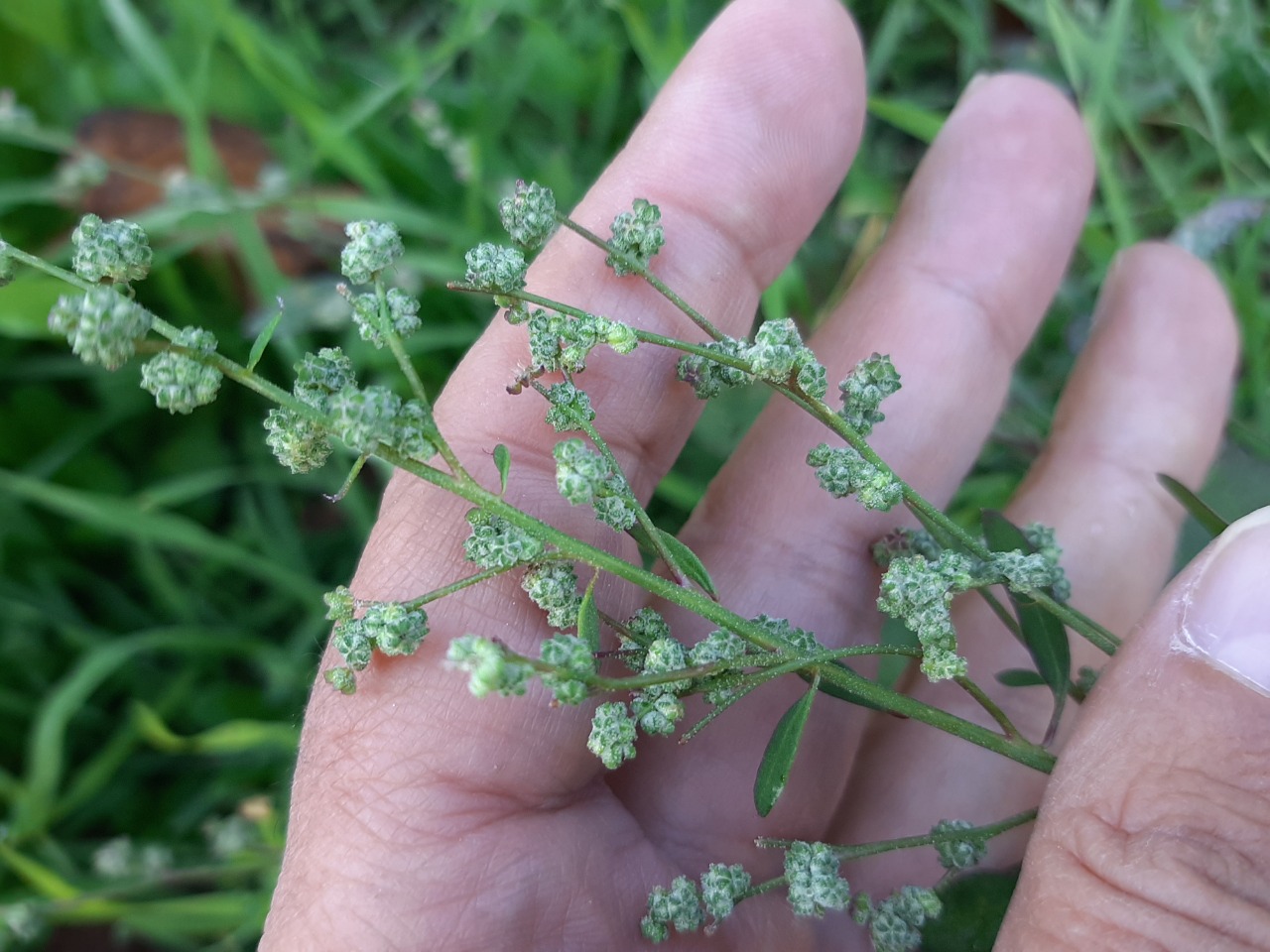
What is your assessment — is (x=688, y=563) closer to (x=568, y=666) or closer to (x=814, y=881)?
(x=568, y=666)

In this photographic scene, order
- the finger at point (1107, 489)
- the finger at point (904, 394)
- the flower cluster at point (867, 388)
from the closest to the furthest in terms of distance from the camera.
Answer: the flower cluster at point (867, 388) < the finger at point (904, 394) < the finger at point (1107, 489)

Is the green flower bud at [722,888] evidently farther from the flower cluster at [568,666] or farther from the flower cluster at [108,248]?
the flower cluster at [108,248]

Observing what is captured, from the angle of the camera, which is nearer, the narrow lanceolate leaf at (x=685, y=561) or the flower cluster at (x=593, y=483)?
the flower cluster at (x=593, y=483)

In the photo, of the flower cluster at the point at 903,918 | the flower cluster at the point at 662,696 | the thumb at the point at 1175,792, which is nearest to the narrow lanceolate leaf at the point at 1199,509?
the thumb at the point at 1175,792

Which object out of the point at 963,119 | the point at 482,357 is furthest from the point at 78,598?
the point at 963,119

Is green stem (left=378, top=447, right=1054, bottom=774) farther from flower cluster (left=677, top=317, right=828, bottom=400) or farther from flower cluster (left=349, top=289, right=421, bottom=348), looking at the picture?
flower cluster (left=677, top=317, right=828, bottom=400)
